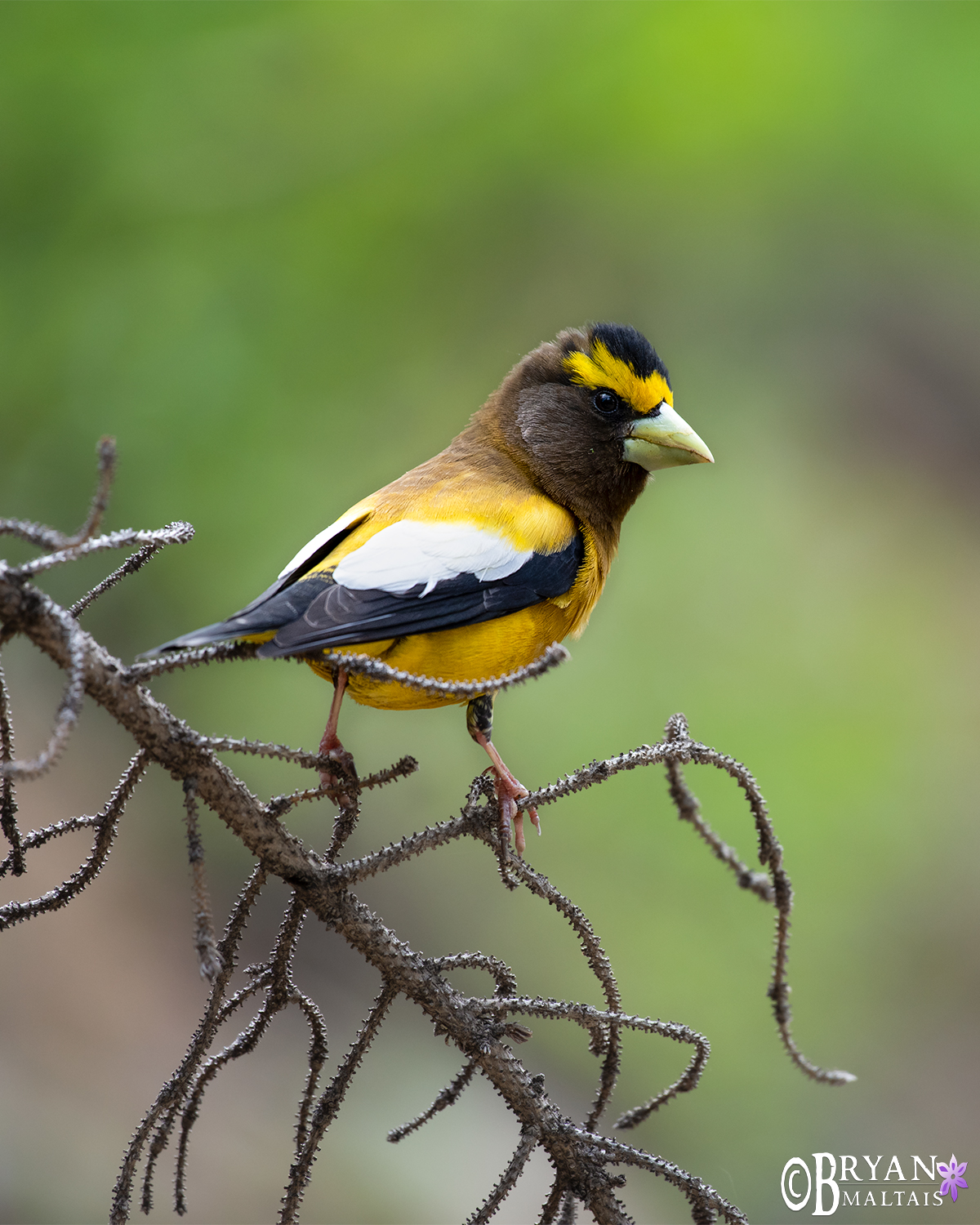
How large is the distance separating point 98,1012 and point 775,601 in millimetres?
2914

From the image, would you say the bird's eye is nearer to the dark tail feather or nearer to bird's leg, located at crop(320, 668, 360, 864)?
the dark tail feather

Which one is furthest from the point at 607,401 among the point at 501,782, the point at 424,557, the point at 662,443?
the point at 501,782

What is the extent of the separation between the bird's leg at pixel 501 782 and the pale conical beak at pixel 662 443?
0.60 metres

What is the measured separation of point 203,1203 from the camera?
136 inches

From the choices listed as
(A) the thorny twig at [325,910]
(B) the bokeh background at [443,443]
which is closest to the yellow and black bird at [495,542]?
(A) the thorny twig at [325,910]

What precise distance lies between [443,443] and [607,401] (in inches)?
59.3

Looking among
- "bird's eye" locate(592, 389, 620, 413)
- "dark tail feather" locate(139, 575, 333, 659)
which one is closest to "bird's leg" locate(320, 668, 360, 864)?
"dark tail feather" locate(139, 575, 333, 659)

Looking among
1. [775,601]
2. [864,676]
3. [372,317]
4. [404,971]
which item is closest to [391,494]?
[404,971]

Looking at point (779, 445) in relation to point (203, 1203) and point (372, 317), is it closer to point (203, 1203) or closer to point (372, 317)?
point (372, 317)

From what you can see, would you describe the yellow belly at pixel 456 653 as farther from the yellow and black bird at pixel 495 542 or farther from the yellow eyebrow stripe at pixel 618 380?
the yellow eyebrow stripe at pixel 618 380

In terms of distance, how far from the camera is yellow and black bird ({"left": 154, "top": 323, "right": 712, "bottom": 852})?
1604 millimetres

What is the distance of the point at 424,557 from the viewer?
1.77 metres

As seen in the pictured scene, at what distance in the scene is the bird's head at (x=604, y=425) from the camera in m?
2.16

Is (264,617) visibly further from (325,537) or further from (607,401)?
(607,401)
